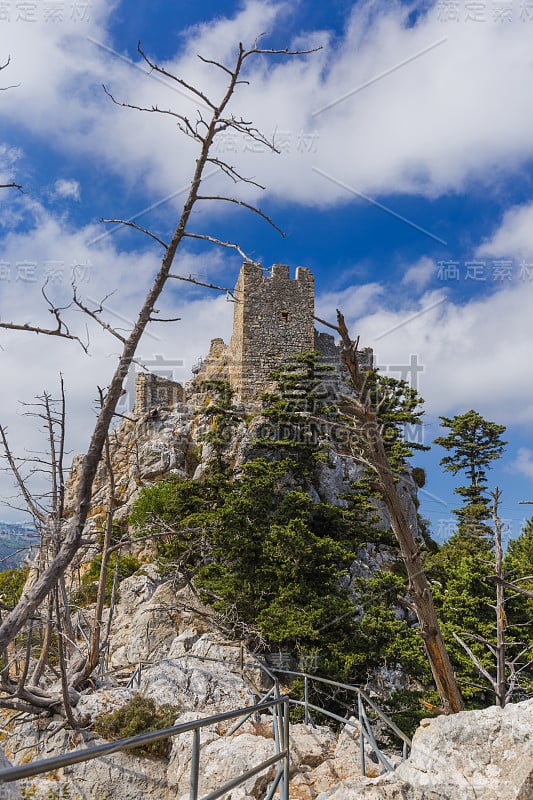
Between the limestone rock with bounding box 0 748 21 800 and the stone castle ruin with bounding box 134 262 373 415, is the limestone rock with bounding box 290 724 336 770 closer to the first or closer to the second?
the limestone rock with bounding box 0 748 21 800

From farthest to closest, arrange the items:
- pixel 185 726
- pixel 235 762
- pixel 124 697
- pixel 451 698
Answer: pixel 124 697 → pixel 235 762 → pixel 451 698 → pixel 185 726

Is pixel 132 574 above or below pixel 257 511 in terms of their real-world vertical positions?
below

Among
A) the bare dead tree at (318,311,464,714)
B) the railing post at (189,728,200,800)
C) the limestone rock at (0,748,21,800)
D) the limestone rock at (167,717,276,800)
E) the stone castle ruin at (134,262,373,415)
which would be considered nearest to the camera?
the limestone rock at (0,748,21,800)

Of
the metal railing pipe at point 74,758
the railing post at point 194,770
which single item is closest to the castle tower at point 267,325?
the railing post at point 194,770

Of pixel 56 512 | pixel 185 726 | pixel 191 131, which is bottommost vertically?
pixel 185 726

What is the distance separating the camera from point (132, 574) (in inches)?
627

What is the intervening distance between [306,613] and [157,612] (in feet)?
13.1

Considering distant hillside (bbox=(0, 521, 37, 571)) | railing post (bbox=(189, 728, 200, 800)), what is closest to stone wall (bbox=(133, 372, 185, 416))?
distant hillside (bbox=(0, 521, 37, 571))

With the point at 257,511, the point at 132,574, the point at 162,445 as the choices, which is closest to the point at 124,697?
the point at 257,511

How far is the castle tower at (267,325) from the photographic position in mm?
22672

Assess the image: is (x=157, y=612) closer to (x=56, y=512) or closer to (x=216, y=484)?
(x=216, y=484)

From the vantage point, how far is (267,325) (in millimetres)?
23016

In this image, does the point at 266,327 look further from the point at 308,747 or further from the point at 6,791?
the point at 6,791

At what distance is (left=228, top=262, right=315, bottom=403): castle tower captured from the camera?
22.7 m
